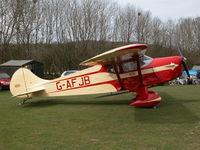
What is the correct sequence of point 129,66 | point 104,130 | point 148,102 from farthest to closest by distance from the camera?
point 129,66, point 148,102, point 104,130

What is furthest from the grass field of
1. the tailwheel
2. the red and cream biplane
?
the red and cream biplane

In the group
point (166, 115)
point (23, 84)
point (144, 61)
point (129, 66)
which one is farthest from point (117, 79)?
point (23, 84)

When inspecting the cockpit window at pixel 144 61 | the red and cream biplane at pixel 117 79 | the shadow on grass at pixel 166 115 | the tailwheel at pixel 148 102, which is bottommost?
the shadow on grass at pixel 166 115

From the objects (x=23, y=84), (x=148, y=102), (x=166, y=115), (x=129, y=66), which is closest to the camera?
(x=166, y=115)

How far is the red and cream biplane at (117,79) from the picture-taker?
750cm

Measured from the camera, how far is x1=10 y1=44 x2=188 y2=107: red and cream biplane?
24.6 ft

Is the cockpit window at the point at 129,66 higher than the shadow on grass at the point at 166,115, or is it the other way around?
the cockpit window at the point at 129,66

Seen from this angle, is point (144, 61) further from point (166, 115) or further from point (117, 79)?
point (166, 115)

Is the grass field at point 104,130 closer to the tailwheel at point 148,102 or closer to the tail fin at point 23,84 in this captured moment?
the tailwheel at point 148,102

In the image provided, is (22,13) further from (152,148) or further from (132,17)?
(152,148)

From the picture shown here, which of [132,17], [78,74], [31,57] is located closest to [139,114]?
[78,74]

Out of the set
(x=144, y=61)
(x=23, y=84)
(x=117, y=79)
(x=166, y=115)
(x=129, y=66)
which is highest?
(x=144, y=61)

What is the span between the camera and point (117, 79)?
324 inches

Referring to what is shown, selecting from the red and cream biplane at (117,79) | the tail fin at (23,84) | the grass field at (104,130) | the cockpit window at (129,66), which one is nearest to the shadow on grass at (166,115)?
the grass field at (104,130)
